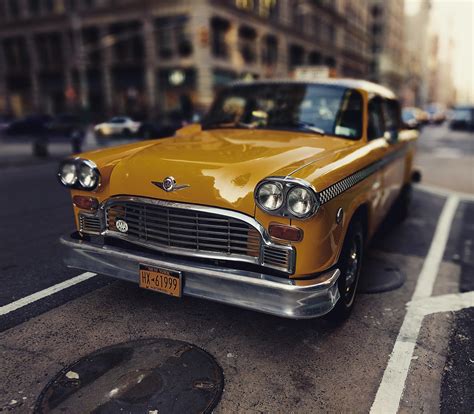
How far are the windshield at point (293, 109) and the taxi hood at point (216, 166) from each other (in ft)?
1.29

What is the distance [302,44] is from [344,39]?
15634 millimetres

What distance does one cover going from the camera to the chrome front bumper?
2.75 meters

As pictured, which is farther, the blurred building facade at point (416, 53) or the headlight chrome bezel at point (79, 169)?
the blurred building facade at point (416, 53)

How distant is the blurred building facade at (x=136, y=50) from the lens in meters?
30.8

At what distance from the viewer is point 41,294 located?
3961 mm

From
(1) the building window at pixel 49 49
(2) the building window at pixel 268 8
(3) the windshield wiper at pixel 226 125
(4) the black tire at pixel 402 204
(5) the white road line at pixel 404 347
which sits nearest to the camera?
(5) the white road line at pixel 404 347

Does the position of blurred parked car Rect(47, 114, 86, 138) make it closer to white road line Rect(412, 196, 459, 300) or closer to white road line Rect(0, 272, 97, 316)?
white road line Rect(412, 196, 459, 300)

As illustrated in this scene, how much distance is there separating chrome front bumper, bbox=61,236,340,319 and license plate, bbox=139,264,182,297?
1.5 inches

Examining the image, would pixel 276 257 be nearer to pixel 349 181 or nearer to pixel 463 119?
pixel 349 181

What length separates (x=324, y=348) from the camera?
3.22 m

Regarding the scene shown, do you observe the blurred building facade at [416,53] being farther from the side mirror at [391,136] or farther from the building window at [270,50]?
the side mirror at [391,136]

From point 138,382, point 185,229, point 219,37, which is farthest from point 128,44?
point 138,382

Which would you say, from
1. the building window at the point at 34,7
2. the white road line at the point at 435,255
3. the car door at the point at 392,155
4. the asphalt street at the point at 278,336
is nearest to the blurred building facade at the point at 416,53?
the building window at the point at 34,7

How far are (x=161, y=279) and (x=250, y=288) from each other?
668 millimetres
